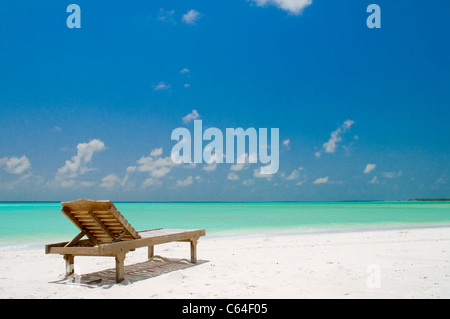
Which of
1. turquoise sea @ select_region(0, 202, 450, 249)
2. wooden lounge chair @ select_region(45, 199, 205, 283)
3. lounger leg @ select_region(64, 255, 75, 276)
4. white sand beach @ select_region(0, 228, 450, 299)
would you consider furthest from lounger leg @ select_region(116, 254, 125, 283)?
turquoise sea @ select_region(0, 202, 450, 249)

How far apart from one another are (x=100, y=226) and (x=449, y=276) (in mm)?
5187

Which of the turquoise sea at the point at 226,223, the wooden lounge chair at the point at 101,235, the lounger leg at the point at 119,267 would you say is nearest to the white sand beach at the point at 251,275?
the lounger leg at the point at 119,267

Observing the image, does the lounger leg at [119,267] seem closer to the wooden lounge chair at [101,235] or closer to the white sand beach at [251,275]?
the wooden lounge chair at [101,235]

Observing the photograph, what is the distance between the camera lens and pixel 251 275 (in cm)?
593

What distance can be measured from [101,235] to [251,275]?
93.9 inches

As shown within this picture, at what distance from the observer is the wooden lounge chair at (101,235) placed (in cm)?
520

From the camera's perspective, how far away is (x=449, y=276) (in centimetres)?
570

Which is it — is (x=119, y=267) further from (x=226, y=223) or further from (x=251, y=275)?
(x=226, y=223)

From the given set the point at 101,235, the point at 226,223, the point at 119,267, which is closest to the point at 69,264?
the point at 101,235

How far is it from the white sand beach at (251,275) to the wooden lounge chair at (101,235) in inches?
17.1

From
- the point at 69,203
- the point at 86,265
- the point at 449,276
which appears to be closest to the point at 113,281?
the point at 69,203

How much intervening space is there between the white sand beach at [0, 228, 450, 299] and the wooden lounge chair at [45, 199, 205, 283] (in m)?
0.43

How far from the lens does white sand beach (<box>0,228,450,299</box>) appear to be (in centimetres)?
482
